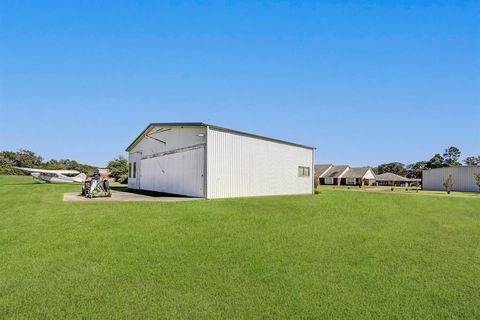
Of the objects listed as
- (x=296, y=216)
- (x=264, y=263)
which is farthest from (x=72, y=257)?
(x=296, y=216)

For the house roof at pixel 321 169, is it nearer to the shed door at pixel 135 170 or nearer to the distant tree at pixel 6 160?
the shed door at pixel 135 170

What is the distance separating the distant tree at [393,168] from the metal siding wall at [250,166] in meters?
100.0

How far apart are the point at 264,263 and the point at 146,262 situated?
8.44 feet

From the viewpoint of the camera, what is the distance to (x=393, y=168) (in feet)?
373

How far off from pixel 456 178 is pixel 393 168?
233 feet

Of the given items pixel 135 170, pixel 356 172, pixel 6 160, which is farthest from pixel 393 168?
pixel 6 160

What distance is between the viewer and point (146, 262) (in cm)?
686

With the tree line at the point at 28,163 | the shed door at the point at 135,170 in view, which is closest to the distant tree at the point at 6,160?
the tree line at the point at 28,163

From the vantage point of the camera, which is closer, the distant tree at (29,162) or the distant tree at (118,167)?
the distant tree at (118,167)

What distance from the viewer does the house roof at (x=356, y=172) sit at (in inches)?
2672

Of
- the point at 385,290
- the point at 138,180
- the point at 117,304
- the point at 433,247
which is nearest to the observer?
the point at 117,304

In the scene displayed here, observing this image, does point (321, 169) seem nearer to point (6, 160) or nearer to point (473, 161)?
point (473, 161)

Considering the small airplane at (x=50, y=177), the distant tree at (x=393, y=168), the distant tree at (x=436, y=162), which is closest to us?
the small airplane at (x=50, y=177)

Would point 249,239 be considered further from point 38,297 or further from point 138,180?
point 138,180
